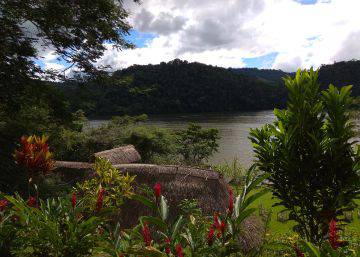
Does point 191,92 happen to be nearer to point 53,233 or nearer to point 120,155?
point 120,155

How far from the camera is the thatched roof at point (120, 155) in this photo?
13125 mm

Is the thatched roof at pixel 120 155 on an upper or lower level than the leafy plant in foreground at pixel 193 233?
lower

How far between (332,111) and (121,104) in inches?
3396

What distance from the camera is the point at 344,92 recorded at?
13.3ft

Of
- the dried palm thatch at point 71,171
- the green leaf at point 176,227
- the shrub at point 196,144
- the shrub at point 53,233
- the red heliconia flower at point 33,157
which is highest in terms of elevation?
the red heliconia flower at point 33,157

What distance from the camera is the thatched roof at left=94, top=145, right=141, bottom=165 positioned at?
13.1 metres

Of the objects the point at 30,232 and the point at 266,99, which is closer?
the point at 30,232

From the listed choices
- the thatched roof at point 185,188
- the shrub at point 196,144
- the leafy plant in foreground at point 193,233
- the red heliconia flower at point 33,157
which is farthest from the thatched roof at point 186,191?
the shrub at point 196,144

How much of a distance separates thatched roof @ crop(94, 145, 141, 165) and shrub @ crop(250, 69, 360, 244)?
920 cm

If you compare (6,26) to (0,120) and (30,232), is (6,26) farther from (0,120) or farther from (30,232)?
(30,232)

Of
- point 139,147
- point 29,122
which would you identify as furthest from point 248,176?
point 139,147

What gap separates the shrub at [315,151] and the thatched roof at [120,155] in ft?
30.2

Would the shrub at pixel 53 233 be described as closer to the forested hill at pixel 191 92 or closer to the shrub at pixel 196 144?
the shrub at pixel 196 144

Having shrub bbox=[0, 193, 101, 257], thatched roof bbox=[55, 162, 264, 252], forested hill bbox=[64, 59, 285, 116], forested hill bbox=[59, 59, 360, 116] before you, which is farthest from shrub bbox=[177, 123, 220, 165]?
forested hill bbox=[64, 59, 285, 116]
